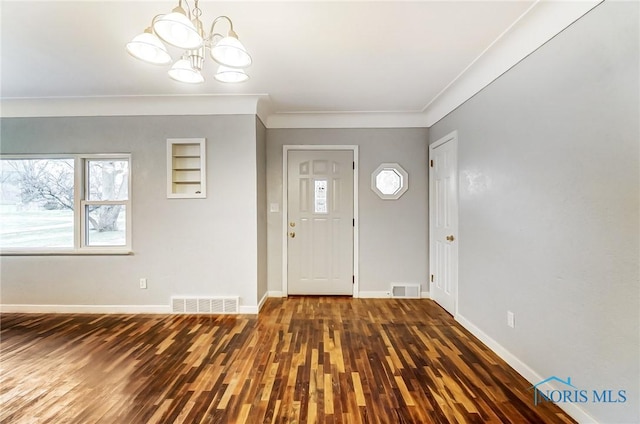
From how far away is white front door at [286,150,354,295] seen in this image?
387 cm

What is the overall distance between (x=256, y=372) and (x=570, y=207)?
92.3 inches

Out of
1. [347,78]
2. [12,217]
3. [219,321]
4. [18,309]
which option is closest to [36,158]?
[12,217]

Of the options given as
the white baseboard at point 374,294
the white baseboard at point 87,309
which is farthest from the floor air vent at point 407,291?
the white baseboard at point 87,309

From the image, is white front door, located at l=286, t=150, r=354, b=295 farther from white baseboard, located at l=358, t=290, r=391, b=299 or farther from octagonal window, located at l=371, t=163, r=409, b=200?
octagonal window, located at l=371, t=163, r=409, b=200

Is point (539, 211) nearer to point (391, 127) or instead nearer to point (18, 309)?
point (391, 127)

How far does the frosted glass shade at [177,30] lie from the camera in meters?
1.33

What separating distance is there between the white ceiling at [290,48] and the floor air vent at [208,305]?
2334mm

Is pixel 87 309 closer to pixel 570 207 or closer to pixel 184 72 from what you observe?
pixel 184 72

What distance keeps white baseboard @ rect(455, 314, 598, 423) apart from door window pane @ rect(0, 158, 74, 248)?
4.53 meters

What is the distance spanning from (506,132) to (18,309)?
5464 millimetres

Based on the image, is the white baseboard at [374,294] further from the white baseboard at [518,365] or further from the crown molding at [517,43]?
the crown molding at [517,43]

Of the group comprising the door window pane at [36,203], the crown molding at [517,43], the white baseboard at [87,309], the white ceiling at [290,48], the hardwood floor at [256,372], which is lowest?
the hardwood floor at [256,372]
